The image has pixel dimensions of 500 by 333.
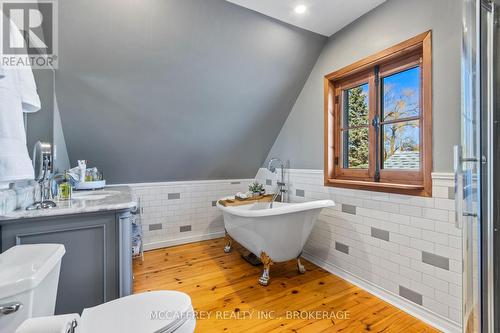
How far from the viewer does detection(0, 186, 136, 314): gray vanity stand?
4.25ft

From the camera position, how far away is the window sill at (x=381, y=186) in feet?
5.74

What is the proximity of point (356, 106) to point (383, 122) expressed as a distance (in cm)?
39

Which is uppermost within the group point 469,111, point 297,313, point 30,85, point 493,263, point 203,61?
point 203,61

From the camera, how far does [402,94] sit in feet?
6.54

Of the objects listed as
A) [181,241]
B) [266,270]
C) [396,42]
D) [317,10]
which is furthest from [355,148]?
[181,241]

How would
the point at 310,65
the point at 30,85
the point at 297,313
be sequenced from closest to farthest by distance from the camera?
1. the point at 30,85
2. the point at 297,313
3. the point at 310,65

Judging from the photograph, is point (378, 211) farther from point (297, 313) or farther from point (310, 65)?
point (310, 65)

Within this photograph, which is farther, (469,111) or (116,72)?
(116,72)

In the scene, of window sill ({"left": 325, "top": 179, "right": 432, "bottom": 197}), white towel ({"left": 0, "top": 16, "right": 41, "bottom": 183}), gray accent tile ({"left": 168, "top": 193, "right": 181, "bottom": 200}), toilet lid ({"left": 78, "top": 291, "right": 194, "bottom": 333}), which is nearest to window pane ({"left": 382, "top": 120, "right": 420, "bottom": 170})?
window sill ({"left": 325, "top": 179, "right": 432, "bottom": 197})

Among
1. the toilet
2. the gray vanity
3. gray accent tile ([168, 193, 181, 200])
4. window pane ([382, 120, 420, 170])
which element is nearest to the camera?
the toilet

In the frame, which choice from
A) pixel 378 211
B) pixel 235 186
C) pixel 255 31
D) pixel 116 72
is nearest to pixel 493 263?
pixel 378 211

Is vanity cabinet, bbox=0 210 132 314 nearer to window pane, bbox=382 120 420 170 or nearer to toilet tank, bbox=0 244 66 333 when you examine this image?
toilet tank, bbox=0 244 66 333

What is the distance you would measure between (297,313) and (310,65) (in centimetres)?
247

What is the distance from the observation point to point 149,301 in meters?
1.13
